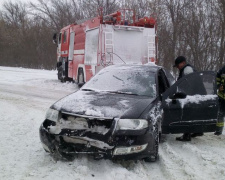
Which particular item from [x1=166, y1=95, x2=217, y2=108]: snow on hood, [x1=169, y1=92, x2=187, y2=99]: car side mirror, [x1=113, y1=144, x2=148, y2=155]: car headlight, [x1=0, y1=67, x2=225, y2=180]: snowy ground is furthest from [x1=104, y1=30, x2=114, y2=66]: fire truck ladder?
[x1=113, y1=144, x2=148, y2=155]: car headlight

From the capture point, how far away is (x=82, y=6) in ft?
100

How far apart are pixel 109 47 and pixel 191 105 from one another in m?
5.52

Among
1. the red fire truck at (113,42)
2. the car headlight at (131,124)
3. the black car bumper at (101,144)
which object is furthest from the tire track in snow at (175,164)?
the red fire truck at (113,42)

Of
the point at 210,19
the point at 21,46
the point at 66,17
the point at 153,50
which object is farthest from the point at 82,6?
the point at 153,50

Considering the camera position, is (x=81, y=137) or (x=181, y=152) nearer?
(x=81, y=137)

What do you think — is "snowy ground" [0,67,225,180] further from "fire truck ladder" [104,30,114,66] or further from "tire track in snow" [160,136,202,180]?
"fire truck ladder" [104,30,114,66]

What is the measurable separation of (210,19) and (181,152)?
11574mm

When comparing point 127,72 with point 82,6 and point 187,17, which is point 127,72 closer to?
point 187,17

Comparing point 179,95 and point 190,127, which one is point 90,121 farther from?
point 190,127

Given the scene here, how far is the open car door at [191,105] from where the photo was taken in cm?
441

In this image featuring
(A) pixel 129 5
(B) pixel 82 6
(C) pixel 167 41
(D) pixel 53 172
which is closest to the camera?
(D) pixel 53 172

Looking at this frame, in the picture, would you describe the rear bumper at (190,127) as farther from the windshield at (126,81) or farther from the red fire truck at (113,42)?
the red fire truck at (113,42)

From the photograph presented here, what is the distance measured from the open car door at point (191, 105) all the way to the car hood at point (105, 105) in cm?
58

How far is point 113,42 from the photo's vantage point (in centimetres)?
945
